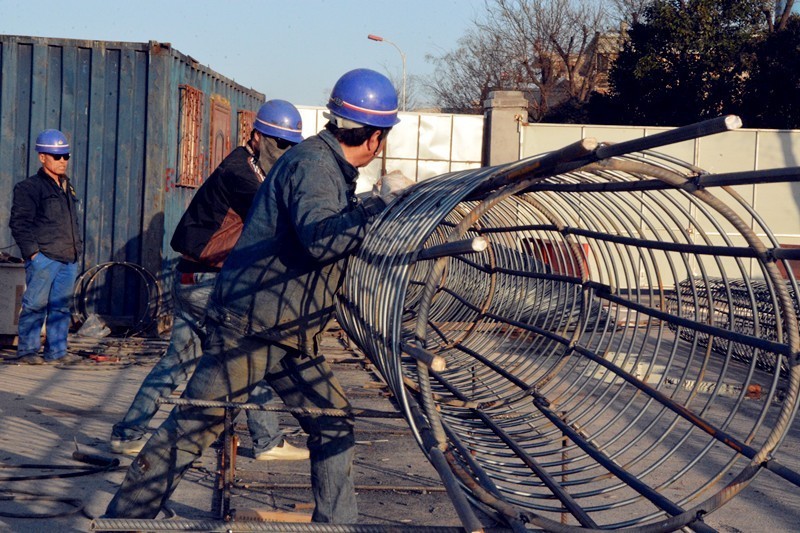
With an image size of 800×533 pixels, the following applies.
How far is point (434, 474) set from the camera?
602 centimetres

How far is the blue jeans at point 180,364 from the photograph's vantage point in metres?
5.79

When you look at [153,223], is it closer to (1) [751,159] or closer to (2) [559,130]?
(2) [559,130]

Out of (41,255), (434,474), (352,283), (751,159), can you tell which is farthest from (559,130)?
(352,283)

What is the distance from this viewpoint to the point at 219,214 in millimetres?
5914

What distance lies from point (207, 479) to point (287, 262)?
2.15 metres

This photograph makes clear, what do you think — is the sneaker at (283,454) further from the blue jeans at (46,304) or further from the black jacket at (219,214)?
the blue jeans at (46,304)

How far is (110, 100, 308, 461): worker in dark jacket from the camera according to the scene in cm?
579

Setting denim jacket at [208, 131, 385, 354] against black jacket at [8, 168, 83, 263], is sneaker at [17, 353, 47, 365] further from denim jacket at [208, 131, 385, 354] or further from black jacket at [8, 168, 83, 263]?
denim jacket at [208, 131, 385, 354]

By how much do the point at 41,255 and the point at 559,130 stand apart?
13119 millimetres

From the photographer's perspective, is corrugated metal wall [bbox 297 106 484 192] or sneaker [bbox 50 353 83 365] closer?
sneaker [bbox 50 353 83 365]

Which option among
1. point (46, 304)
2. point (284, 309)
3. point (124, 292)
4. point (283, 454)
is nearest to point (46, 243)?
point (46, 304)

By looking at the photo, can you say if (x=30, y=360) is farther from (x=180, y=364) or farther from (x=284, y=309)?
(x=284, y=309)

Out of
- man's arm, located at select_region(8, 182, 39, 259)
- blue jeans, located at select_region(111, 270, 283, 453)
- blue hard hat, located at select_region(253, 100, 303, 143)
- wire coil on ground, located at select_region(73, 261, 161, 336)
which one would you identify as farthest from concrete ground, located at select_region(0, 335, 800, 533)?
wire coil on ground, located at select_region(73, 261, 161, 336)

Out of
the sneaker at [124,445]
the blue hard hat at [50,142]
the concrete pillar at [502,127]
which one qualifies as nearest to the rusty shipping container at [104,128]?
the blue hard hat at [50,142]
